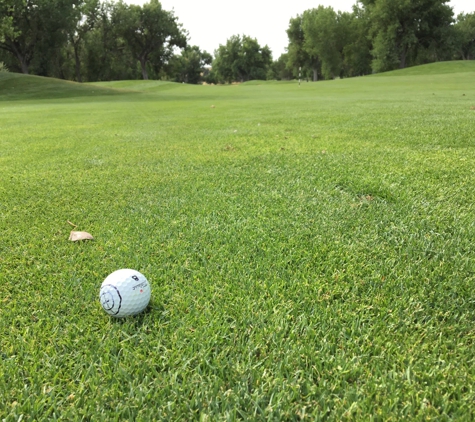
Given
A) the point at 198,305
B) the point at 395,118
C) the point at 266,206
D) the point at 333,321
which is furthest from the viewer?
the point at 395,118

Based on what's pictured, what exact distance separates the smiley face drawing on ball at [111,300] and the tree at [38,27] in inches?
1468

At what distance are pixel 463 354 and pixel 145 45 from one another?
57384 mm

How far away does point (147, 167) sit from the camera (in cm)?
384

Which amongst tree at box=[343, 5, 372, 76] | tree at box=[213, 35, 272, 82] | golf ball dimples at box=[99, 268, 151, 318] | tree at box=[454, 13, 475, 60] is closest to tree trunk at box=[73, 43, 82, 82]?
Result: tree at box=[213, 35, 272, 82]

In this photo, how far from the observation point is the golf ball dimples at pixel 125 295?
4.77 ft

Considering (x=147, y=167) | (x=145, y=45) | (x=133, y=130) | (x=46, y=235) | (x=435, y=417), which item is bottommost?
(x=435, y=417)

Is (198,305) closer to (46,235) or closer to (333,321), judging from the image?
(333,321)

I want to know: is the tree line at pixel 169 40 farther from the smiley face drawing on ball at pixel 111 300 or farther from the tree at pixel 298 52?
the smiley face drawing on ball at pixel 111 300

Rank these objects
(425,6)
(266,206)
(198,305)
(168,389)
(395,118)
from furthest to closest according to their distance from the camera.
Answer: (425,6) < (395,118) < (266,206) < (198,305) < (168,389)

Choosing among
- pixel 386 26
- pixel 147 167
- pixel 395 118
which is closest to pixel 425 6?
pixel 386 26

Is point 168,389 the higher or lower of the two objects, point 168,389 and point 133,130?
the lower

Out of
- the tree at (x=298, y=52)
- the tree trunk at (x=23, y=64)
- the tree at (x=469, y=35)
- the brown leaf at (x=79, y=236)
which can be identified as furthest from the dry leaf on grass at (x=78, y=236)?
the tree at (x=469, y=35)

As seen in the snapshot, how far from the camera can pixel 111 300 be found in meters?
1.46

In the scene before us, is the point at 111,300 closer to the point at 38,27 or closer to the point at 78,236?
the point at 78,236
